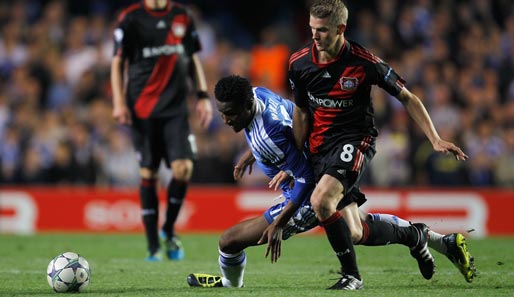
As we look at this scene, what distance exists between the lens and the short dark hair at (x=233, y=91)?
6551mm

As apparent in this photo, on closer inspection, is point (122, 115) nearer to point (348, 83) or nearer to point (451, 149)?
point (348, 83)

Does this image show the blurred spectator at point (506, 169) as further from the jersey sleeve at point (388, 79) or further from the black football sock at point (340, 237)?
the black football sock at point (340, 237)

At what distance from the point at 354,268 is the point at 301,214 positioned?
0.52 metres

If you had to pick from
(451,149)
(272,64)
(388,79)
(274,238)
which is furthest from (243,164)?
(272,64)

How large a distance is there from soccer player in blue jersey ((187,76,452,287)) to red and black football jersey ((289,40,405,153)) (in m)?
0.20

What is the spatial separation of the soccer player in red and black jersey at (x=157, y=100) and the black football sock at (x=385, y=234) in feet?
9.22

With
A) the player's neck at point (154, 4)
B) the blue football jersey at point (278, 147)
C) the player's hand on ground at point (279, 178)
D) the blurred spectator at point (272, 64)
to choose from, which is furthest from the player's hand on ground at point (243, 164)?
the blurred spectator at point (272, 64)

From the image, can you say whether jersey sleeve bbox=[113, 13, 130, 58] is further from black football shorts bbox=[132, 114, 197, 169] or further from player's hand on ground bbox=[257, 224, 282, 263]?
player's hand on ground bbox=[257, 224, 282, 263]

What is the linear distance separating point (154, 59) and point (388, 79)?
11.2 ft

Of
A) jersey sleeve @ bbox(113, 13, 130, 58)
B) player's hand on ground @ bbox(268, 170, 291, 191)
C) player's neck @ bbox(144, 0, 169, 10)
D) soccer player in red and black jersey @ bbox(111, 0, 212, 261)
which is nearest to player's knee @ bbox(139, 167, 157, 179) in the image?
A: soccer player in red and black jersey @ bbox(111, 0, 212, 261)

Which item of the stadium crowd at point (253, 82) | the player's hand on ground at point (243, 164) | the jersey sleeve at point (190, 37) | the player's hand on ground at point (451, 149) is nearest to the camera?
the player's hand on ground at point (451, 149)

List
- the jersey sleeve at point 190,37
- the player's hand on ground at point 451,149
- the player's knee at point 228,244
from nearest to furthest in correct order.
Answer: the player's hand on ground at point 451,149
the player's knee at point 228,244
the jersey sleeve at point 190,37

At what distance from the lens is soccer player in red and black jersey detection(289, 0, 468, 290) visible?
6605 mm

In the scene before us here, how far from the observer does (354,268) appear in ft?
21.9
